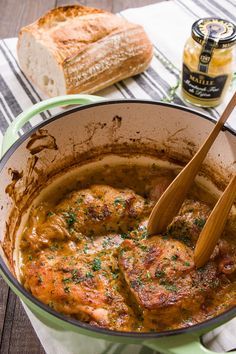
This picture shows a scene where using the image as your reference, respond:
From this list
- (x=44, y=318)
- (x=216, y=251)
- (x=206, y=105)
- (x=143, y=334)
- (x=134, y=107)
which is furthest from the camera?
(x=206, y=105)

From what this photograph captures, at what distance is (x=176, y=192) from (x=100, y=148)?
0.36 m

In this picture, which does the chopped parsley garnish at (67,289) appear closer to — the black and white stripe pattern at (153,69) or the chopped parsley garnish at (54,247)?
the chopped parsley garnish at (54,247)

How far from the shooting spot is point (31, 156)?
1412 millimetres

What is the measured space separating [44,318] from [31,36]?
4.68ft

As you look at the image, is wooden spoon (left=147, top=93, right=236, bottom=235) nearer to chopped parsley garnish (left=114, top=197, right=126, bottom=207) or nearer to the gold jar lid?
chopped parsley garnish (left=114, top=197, right=126, bottom=207)

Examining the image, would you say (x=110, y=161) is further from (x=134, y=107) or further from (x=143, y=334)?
(x=143, y=334)

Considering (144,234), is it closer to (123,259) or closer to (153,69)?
(123,259)

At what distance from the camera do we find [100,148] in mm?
1613

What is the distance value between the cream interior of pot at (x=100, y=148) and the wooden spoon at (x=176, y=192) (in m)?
0.08

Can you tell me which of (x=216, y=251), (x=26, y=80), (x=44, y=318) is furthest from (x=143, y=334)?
(x=26, y=80)

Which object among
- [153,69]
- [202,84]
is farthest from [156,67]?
[202,84]

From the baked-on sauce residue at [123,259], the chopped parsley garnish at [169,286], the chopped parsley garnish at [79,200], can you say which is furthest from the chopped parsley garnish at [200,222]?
the chopped parsley garnish at [79,200]

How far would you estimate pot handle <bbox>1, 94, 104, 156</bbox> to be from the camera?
52.8 inches

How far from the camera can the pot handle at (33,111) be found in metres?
1.34
